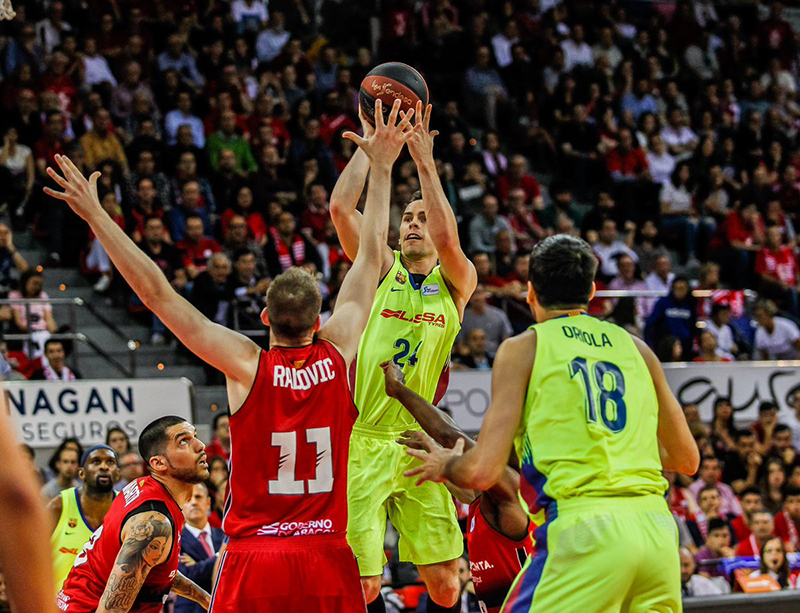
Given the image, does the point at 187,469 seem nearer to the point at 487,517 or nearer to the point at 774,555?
the point at 487,517

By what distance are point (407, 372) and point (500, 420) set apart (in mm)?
2177

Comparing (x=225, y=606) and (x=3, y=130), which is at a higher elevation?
(x=3, y=130)

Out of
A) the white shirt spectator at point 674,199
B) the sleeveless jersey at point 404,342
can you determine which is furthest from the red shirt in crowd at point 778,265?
the sleeveless jersey at point 404,342

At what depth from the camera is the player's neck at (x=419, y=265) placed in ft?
21.3

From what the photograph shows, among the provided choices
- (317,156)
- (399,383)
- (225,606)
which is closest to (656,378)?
(399,383)

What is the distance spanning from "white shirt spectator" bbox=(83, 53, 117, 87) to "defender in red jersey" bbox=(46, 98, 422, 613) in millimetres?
10964

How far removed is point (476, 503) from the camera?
5.81 meters

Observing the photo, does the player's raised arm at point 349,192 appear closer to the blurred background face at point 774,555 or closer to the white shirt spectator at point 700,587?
the white shirt spectator at point 700,587

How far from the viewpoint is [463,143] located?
54.4 feet

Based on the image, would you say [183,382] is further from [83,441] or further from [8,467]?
[8,467]

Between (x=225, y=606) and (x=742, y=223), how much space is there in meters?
14.1

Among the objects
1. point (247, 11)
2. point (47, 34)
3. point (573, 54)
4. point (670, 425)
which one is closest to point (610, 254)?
point (573, 54)

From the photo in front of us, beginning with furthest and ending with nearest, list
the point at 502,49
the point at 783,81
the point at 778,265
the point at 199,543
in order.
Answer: the point at 783,81, the point at 502,49, the point at 778,265, the point at 199,543

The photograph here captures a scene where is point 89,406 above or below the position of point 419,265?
Answer: below
